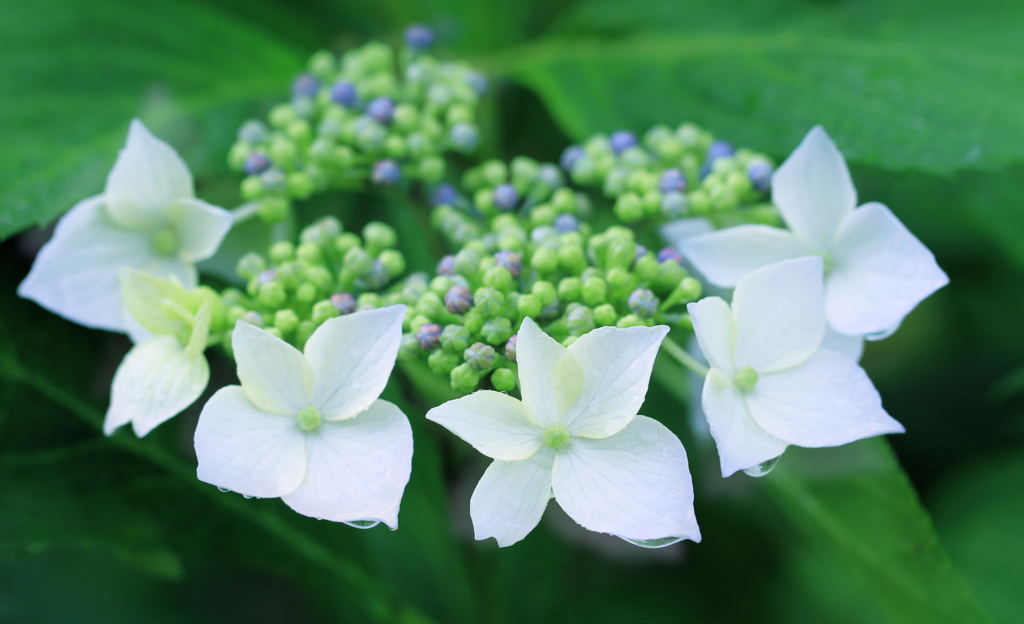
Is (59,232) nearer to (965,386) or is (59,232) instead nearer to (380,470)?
(380,470)

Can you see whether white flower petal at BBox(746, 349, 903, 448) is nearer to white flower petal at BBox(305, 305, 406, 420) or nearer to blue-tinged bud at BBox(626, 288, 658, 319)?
blue-tinged bud at BBox(626, 288, 658, 319)

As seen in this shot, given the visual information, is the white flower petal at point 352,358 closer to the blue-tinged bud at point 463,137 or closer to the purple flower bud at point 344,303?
the purple flower bud at point 344,303

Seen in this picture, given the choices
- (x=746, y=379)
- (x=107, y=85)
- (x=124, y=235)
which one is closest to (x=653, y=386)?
(x=746, y=379)

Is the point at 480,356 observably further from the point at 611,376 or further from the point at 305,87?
the point at 305,87

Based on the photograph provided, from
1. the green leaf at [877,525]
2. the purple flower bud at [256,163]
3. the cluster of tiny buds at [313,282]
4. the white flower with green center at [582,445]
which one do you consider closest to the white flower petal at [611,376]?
the white flower with green center at [582,445]

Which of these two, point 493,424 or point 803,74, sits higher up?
point 803,74

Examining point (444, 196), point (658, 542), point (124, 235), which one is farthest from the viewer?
point (444, 196)
